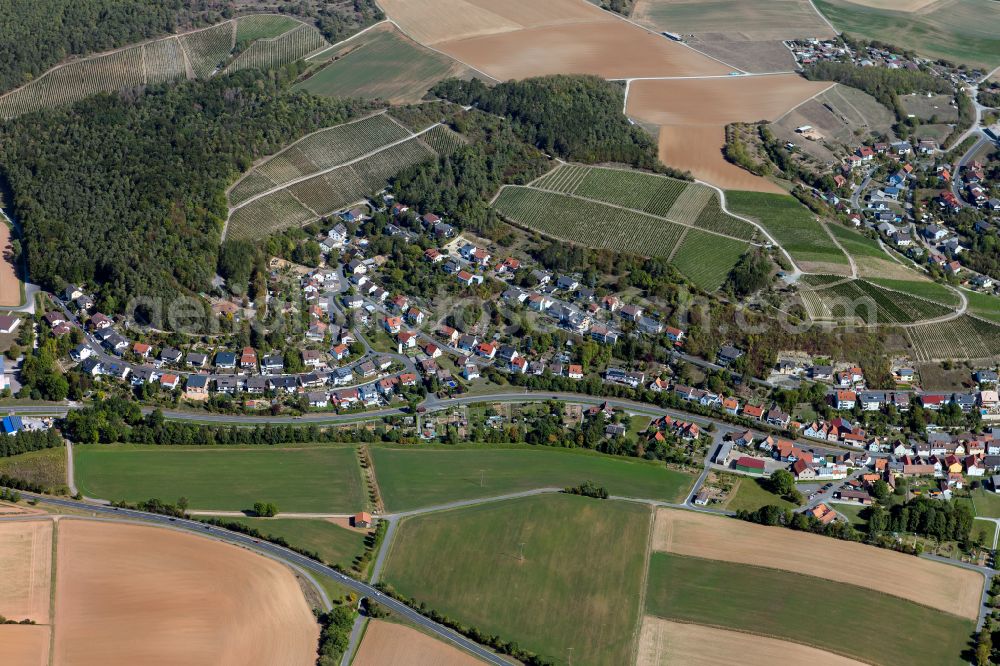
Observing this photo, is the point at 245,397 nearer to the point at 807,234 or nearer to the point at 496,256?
the point at 496,256

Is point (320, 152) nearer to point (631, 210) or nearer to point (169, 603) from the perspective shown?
point (631, 210)

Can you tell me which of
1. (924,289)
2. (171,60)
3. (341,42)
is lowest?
(924,289)

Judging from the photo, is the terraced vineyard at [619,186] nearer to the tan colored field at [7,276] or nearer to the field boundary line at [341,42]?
the field boundary line at [341,42]

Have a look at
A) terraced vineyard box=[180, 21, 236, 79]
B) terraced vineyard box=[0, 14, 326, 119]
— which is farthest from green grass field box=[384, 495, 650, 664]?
terraced vineyard box=[180, 21, 236, 79]

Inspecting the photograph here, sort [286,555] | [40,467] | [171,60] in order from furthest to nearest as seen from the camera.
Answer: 1. [171,60]
2. [40,467]
3. [286,555]

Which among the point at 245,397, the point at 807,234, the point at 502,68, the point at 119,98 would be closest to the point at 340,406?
the point at 245,397

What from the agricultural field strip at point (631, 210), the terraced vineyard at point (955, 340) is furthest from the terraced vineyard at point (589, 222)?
the terraced vineyard at point (955, 340)

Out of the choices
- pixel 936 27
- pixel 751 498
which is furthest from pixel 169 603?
pixel 936 27
